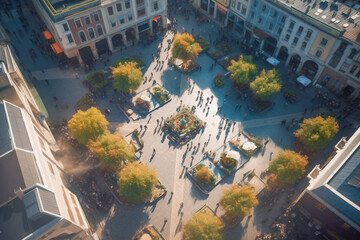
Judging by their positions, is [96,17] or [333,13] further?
[96,17]

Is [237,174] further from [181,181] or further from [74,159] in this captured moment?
[74,159]

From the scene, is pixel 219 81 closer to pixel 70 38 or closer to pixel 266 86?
pixel 266 86

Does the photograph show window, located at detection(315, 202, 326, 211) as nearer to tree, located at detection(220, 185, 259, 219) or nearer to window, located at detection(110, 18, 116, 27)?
tree, located at detection(220, 185, 259, 219)

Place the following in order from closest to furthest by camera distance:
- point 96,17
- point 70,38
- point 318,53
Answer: point 318,53 < point 70,38 < point 96,17

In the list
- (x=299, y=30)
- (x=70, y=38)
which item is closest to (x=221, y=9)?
(x=299, y=30)

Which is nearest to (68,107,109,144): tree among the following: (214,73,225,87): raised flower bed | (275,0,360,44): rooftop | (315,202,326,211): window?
(214,73,225,87): raised flower bed

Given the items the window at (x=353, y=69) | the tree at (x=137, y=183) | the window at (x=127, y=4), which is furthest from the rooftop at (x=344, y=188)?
the window at (x=127, y=4)
